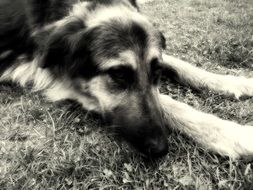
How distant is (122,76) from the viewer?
3314 millimetres

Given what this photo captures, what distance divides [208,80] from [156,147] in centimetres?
175

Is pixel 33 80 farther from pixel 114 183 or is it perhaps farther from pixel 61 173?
pixel 114 183

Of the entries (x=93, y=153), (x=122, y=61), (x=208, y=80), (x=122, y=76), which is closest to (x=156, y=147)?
(x=93, y=153)

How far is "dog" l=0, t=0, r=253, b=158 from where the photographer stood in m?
3.01

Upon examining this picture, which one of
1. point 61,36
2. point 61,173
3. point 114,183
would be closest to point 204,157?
point 114,183

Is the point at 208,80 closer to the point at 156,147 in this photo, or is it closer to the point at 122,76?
the point at 122,76

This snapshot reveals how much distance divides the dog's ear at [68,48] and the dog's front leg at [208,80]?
1.02 metres

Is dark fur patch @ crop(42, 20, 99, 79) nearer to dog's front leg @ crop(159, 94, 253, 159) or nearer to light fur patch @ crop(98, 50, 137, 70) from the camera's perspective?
light fur patch @ crop(98, 50, 137, 70)

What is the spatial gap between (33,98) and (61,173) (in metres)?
1.50

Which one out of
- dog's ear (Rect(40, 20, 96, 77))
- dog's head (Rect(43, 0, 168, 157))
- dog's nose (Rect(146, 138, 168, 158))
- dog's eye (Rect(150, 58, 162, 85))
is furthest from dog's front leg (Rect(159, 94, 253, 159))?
dog's ear (Rect(40, 20, 96, 77))

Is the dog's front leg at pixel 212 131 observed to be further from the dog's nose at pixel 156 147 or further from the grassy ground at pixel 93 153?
the dog's nose at pixel 156 147

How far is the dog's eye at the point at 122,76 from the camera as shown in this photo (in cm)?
329

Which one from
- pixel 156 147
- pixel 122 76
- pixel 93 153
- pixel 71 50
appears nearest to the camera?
pixel 156 147

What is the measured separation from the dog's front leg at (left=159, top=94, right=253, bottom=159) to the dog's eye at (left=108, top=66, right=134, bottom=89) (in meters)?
0.42
